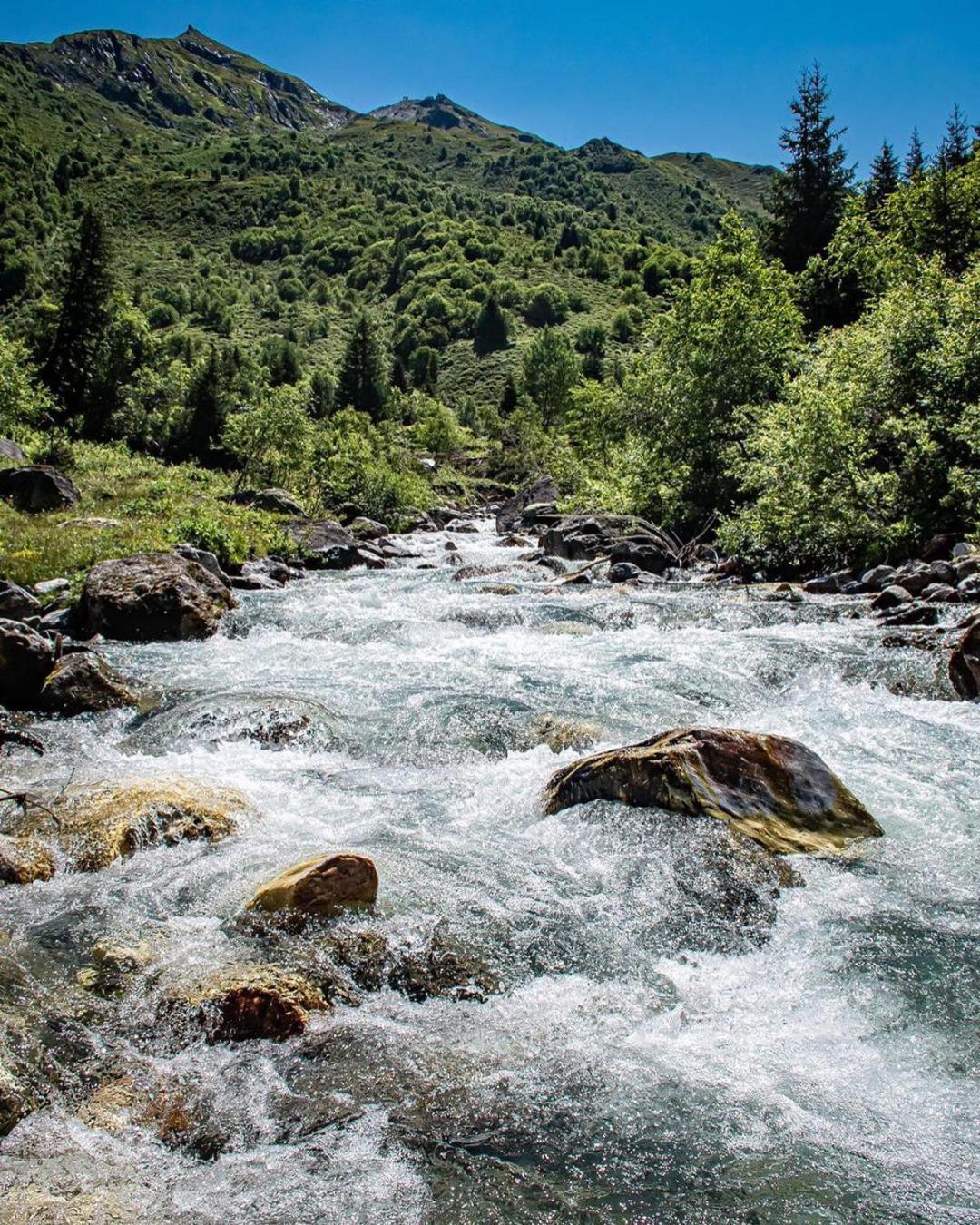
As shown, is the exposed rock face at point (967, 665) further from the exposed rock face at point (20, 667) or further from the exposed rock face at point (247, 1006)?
the exposed rock face at point (20, 667)

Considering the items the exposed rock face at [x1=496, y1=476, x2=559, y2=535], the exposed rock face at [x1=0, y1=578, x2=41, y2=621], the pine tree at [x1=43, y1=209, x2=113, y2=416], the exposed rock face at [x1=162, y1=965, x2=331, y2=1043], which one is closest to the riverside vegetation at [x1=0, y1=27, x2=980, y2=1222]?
the exposed rock face at [x1=162, y1=965, x2=331, y2=1043]

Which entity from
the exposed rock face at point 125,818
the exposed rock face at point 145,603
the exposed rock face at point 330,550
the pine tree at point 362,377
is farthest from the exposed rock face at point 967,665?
the pine tree at point 362,377

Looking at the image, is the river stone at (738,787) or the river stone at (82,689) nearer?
the river stone at (738,787)

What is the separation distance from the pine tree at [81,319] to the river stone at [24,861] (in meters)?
48.0

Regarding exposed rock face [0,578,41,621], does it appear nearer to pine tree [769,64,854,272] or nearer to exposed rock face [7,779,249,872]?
exposed rock face [7,779,249,872]

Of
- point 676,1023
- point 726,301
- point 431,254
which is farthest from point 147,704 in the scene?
point 431,254

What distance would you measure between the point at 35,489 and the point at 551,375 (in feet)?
214

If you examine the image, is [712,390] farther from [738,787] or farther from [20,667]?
[20,667]

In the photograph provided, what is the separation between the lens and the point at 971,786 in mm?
7328

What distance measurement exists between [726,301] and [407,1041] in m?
29.4

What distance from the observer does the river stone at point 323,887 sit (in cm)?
499

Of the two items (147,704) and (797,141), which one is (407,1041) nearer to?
(147,704)

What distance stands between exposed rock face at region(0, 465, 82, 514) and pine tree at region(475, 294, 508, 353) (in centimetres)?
9473

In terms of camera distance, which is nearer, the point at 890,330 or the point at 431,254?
the point at 890,330
